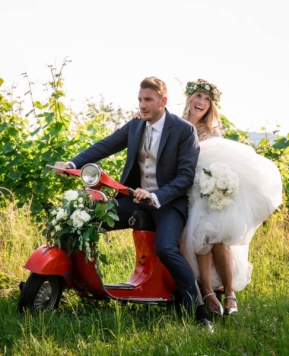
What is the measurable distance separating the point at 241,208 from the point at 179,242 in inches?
19.7

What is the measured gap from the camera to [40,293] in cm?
471

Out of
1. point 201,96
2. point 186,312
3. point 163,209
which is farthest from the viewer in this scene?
point 201,96

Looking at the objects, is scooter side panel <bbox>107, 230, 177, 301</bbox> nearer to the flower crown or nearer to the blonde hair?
the blonde hair

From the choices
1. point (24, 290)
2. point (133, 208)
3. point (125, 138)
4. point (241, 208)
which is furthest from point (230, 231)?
point (24, 290)

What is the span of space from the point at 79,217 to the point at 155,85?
3.34ft

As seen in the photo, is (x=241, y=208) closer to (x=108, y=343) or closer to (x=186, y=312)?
(x=186, y=312)

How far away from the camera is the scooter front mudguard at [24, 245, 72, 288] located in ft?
14.9

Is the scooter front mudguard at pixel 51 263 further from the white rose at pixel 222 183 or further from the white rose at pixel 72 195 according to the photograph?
the white rose at pixel 222 183

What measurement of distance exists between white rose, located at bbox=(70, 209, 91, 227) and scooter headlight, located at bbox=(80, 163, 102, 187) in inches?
7.6

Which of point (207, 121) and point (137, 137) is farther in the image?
point (207, 121)

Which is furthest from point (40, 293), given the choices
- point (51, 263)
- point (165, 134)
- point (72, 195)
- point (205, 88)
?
point (205, 88)

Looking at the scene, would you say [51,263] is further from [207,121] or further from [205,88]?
[205,88]

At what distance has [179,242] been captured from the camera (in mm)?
5086

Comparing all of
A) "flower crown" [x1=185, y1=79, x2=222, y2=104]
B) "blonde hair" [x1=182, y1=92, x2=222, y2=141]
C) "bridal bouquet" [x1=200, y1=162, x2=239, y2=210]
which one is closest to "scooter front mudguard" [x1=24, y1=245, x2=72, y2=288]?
"bridal bouquet" [x1=200, y1=162, x2=239, y2=210]
